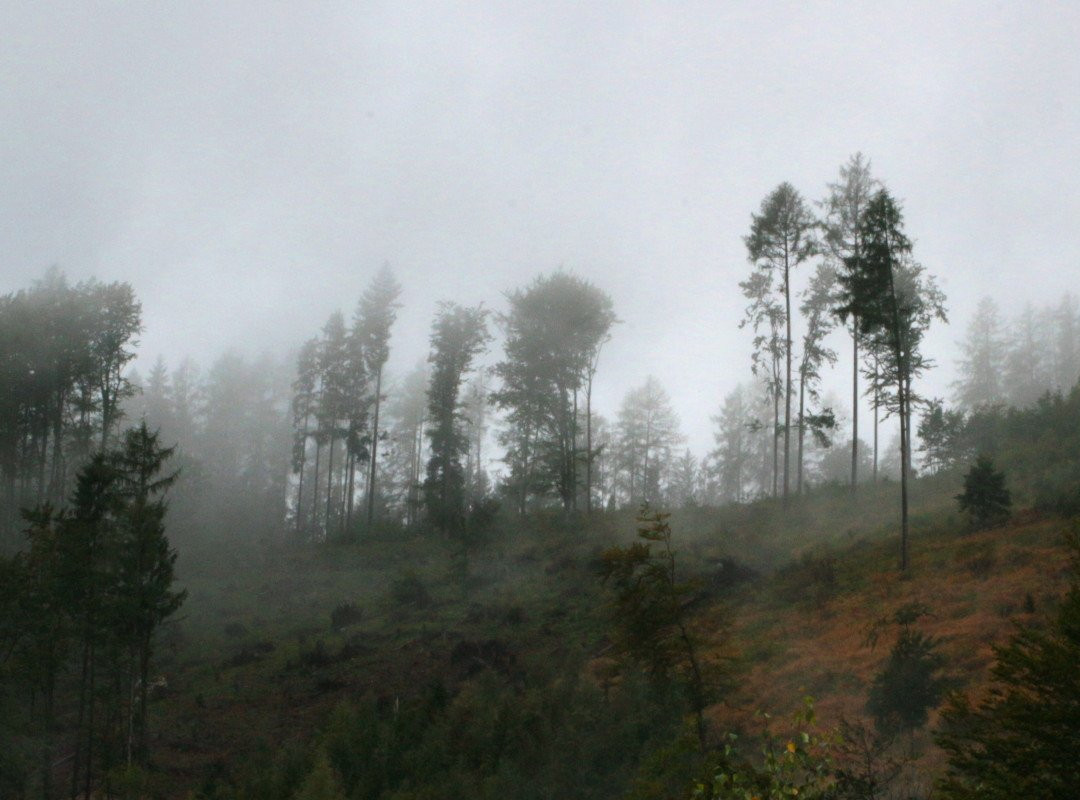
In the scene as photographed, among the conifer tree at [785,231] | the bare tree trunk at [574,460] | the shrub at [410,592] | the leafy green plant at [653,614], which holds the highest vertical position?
the conifer tree at [785,231]

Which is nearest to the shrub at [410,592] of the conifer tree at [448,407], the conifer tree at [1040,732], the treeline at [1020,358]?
the conifer tree at [448,407]

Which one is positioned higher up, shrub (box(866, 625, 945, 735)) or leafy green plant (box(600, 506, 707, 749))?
leafy green plant (box(600, 506, 707, 749))

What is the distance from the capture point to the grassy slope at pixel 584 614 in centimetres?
1754

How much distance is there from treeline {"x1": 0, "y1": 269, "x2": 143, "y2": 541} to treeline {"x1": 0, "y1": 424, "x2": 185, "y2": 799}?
17.1 metres

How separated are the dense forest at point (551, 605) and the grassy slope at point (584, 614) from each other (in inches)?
5.7

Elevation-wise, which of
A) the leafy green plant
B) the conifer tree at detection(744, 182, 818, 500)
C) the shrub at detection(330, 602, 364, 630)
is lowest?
the shrub at detection(330, 602, 364, 630)

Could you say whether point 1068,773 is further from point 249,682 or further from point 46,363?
point 46,363

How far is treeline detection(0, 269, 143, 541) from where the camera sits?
40500 millimetres

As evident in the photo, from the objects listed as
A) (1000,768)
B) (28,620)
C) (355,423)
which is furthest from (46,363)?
(1000,768)

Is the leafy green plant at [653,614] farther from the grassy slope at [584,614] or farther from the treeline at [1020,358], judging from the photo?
the treeline at [1020,358]

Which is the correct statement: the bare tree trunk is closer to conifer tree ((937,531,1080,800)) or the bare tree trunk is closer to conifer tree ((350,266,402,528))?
conifer tree ((350,266,402,528))

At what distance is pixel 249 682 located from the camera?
27266 millimetres

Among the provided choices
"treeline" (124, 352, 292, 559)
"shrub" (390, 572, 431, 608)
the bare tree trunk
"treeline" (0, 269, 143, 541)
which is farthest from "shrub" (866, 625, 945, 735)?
"treeline" (124, 352, 292, 559)

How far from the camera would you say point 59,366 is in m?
40.7
